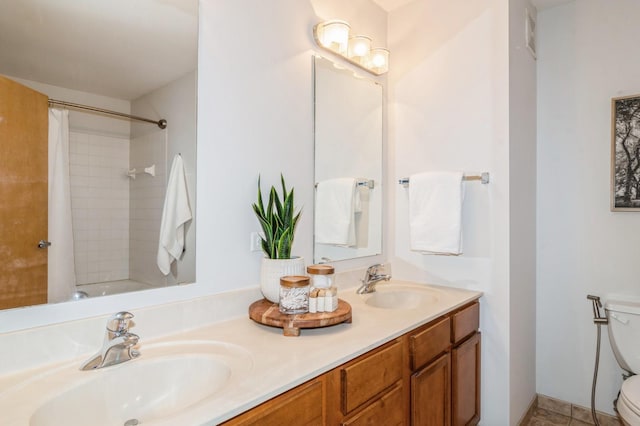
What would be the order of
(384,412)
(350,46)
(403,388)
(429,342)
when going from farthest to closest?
(350,46) < (429,342) < (403,388) < (384,412)

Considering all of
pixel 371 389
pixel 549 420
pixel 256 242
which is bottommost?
pixel 549 420

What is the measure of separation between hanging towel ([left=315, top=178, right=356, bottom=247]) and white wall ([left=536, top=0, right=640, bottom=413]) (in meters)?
A: 1.31

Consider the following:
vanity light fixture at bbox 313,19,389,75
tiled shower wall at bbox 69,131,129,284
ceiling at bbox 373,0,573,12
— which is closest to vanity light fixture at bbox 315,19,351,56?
vanity light fixture at bbox 313,19,389,75

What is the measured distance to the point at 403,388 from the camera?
135 centimetres

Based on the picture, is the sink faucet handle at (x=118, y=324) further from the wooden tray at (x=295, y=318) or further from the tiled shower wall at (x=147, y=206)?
the wooden tray at (x=295, y=318)

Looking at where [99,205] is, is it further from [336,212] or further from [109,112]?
[336,212]

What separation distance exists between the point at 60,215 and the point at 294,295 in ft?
2.55

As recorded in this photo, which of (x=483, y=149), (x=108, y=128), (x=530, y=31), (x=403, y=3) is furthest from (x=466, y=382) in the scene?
(x=403, y=3)

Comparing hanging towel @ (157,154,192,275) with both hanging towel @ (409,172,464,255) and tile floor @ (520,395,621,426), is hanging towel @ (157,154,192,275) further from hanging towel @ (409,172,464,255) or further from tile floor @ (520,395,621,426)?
tile floor @ (520,395,621,426)

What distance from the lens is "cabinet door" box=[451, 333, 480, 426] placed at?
1.68 m

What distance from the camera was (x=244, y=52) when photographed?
1.48 metres

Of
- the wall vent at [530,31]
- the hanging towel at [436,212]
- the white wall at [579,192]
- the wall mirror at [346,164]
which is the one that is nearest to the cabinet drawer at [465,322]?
the hanging towel at [436,212]

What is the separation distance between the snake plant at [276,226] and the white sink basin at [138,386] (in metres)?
0.42

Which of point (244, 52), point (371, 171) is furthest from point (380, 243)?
point (244, 52)
